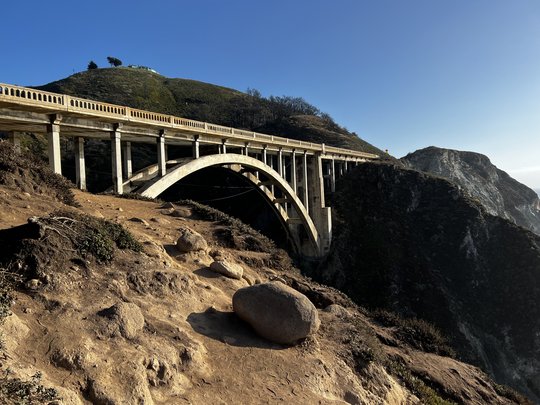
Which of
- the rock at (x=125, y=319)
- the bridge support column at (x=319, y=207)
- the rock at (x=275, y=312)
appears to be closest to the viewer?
the rock at (x=125, y=319)

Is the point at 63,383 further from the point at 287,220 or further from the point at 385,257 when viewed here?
the point at 385,257

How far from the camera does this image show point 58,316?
5.89 metres

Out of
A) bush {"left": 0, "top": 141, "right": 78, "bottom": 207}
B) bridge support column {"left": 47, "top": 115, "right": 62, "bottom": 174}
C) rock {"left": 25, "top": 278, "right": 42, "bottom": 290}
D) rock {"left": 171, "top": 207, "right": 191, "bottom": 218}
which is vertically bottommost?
rock {"left": 25, "top": 278, "right": 42, "bottom": 290}

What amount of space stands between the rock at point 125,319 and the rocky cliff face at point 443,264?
3672 centimetres

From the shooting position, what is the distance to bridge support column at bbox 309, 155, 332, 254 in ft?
151

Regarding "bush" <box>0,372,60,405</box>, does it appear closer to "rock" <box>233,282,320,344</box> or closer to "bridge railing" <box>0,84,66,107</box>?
"rock" <box>233,282,320,344</box>

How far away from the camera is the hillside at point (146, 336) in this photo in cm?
521

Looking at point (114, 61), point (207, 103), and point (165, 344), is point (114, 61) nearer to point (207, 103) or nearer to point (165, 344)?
point (207, 103)

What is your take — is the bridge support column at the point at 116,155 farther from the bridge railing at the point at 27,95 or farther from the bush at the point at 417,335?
the bush at the point at 417,335

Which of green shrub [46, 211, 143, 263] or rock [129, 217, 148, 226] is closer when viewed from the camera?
green shrub [46, 211, 143, 263]

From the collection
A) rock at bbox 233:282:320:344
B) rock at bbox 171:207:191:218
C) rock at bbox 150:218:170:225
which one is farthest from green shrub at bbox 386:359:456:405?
rock at bbox 171:207:191:218

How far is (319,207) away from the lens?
151 feet

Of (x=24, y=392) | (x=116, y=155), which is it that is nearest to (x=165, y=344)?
(x=24, y=392)

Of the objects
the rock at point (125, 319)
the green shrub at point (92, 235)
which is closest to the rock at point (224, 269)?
the green shrub at point (92, 235)
